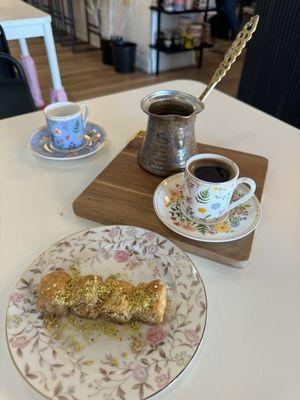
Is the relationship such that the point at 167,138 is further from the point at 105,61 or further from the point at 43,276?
the point at 105,61

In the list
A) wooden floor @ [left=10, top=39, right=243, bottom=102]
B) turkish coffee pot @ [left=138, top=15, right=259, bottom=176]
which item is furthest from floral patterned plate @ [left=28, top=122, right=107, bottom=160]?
wooden floor @ [left=10, top=39, right=243, bottom=102]

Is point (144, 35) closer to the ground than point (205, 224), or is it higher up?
closer to the ground

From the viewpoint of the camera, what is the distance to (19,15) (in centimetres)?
168

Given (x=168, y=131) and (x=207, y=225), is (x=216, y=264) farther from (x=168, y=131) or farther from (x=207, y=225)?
(x=168, y=131)

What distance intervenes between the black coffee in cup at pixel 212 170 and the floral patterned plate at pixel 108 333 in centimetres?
12

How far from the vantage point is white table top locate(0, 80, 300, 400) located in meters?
0.39

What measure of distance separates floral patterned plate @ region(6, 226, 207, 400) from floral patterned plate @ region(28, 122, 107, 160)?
26 centimetres

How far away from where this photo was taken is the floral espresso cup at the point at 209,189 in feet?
1.65

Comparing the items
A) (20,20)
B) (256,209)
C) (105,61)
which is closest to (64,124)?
(256,209)

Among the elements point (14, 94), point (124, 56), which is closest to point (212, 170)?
point (14, 94)

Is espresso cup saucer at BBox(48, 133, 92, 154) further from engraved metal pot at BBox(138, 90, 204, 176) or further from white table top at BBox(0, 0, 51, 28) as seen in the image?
white table top at BBox(0, 0, 51, 28)

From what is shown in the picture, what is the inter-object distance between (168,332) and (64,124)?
18.7 inches

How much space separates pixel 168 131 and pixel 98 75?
8.83 feet

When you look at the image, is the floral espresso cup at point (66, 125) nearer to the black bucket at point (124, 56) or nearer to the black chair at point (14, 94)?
the black chair at point (14, 94)
